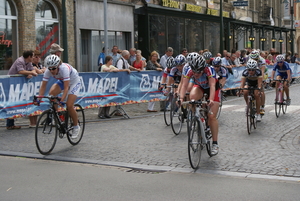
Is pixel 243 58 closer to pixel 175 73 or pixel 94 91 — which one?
pixel 94 91

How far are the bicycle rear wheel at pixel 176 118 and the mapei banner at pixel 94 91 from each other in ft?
9.23

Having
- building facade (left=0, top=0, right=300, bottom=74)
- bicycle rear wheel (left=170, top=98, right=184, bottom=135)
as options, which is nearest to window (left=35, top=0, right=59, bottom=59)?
building facade (left=0, top=0, right=300, bottom=74)

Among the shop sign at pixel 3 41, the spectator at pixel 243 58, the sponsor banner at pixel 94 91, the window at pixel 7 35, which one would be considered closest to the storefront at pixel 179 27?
the spectator at pixel 243 58

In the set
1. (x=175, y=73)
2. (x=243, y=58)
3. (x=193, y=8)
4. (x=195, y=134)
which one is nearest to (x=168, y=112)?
(x=175, y=73)

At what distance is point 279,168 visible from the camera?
7480mm

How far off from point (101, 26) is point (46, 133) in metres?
15.4

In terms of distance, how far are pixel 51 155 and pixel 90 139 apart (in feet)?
5.72

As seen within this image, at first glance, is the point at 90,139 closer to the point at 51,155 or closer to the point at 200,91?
the point at 51,155

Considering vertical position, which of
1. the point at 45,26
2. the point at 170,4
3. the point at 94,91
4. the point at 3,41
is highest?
the point at 170,4

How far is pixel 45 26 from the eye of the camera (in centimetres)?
2095

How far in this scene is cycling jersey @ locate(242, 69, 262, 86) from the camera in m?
12.0

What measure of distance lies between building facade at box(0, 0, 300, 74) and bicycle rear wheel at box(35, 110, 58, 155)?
6.98 m

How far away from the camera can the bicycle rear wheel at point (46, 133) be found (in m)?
8.80

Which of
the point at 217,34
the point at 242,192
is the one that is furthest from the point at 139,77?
the point at 217,34
